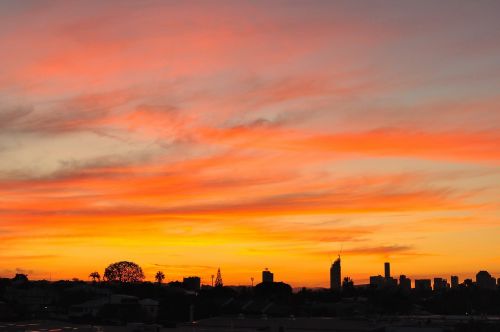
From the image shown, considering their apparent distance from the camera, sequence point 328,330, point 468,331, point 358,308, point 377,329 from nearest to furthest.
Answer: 1. point 468,331
2. point 377,329
3. point 328,330
4. point 358,308

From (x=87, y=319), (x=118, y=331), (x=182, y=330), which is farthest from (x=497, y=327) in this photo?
(x=87, y=319)

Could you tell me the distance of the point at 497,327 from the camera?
108 meters

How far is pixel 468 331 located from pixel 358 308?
86488 millimetres

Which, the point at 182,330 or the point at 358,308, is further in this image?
the point at 358,308

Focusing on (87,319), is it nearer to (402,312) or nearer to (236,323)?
(236,323)

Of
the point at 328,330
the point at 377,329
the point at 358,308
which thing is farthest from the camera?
the point at 358,308

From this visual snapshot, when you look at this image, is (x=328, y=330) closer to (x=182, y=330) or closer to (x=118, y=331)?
(x=182, y=330)

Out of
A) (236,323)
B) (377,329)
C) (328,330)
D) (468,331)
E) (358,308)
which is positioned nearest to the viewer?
(468,331)

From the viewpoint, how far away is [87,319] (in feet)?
640

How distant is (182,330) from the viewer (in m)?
144

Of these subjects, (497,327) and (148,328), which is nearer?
(497,327)

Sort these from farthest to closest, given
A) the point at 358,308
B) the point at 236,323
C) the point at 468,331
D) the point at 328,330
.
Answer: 1. the point at 358,308
2. the point at 236,323
3. the point at 328,330
4. the point at 468,331

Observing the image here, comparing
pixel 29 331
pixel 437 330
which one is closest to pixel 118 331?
pixel 29 331

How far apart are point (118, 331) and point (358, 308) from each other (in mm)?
70849
